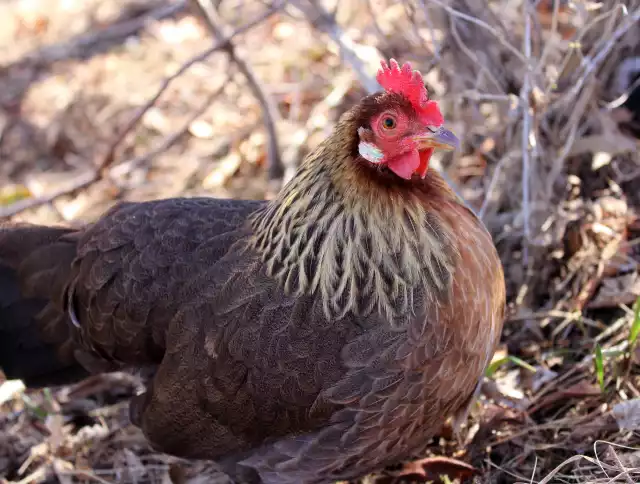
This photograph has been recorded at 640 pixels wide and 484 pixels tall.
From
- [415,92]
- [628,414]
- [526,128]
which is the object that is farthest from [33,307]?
[628,414]

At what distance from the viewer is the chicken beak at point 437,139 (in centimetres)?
255

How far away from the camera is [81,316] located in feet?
11.0

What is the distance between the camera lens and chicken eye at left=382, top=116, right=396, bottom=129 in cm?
256

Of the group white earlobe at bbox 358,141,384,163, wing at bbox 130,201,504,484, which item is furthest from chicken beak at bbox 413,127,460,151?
wing at bbox 130,201,504,484

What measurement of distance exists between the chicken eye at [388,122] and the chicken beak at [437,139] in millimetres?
91

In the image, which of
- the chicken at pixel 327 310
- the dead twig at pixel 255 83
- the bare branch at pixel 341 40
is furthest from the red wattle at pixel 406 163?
the dead twig at pixel 255 83

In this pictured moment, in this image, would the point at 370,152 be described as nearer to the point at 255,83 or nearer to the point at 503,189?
the point at 503,189

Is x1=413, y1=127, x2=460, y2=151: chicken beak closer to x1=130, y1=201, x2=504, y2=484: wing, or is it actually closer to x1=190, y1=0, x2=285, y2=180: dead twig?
x1=130, y1=201, x2=504, y2=484: wing

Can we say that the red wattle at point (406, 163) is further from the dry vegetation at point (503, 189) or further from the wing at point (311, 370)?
the dry vegetation at point (503, 189)

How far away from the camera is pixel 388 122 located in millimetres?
2574

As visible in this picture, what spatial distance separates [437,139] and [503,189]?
4.82 ft

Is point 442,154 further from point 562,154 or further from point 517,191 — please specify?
point 562,154

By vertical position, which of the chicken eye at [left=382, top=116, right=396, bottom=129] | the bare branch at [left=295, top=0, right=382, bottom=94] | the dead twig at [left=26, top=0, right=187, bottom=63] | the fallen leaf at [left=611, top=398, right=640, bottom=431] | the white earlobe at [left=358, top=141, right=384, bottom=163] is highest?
the dead twig at [left=26, top=0, right=187, bottom=63]

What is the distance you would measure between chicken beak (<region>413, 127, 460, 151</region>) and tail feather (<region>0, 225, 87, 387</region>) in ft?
5.99
